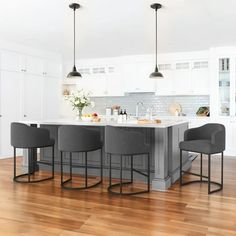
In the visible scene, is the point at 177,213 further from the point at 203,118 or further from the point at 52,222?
the point at 203,118

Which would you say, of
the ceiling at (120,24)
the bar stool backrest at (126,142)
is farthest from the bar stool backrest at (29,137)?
the ceiling at (120,24)

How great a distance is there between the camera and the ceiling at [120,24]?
3887 millimetres

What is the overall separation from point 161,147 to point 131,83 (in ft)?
12.6

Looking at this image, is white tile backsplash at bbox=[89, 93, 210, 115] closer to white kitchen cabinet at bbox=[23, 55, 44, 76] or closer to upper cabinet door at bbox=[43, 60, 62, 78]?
upper cabinet door at bbox=[43, 60, 62, 78]

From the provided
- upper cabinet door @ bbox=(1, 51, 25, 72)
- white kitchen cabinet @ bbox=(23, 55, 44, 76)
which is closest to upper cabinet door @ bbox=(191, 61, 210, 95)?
white kitchen cabinet @ bbox=(23, 55, 44, 76)

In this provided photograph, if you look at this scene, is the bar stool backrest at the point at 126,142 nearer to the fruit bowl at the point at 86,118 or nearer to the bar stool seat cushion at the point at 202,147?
the bar stool seat cushion at the point at 202,147

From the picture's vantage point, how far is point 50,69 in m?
7.33

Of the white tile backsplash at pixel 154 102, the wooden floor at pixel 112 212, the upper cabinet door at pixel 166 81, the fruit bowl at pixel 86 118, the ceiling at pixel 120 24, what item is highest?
the ceiling at pixel 120 24

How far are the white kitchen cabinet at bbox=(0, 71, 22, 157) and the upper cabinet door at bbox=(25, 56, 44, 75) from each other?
1.20ft

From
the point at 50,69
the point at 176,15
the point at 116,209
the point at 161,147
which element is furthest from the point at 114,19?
the point at 50,69

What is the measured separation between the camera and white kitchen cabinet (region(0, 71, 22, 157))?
6059mm

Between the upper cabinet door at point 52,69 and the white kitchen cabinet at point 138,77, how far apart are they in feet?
5.87

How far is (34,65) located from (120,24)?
2.95m

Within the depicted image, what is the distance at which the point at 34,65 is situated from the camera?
6.79 metres
